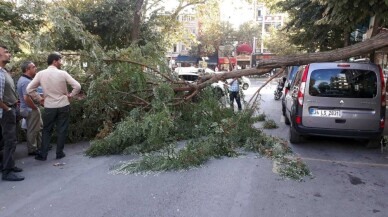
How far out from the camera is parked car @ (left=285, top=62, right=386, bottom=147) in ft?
23.0

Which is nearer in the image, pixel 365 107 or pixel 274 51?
pixel 365 107

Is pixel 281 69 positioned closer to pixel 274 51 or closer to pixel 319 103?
pixel 319 103

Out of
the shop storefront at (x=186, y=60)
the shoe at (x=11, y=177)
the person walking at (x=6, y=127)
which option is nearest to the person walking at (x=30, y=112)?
the person walking at (x=6, y=127)

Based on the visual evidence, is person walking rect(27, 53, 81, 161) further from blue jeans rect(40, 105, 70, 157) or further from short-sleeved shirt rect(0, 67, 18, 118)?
short-sleeved shirt rect(0, 67, 18, 118)

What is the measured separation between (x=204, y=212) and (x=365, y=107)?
14.7 ft

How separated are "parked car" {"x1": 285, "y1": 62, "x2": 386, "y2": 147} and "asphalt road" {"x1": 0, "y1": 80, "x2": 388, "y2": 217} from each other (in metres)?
0.76

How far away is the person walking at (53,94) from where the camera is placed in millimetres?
6246

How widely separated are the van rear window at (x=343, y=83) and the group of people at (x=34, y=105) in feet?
15.1

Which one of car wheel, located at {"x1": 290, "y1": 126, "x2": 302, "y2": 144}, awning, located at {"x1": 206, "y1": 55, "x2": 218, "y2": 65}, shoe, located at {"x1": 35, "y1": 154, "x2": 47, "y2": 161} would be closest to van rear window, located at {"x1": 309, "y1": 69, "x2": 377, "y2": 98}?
car wheel, located at {"x1": 290, "y1": 126, "x2": 302, "y2": 144}

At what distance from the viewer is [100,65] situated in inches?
307

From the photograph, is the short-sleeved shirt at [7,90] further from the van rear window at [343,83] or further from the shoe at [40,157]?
the van rear window at [343,83]

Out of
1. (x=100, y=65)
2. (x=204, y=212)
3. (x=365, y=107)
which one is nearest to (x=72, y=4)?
(x=100, y=65)

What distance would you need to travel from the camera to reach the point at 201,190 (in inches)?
191

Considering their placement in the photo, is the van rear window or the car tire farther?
the car tire
